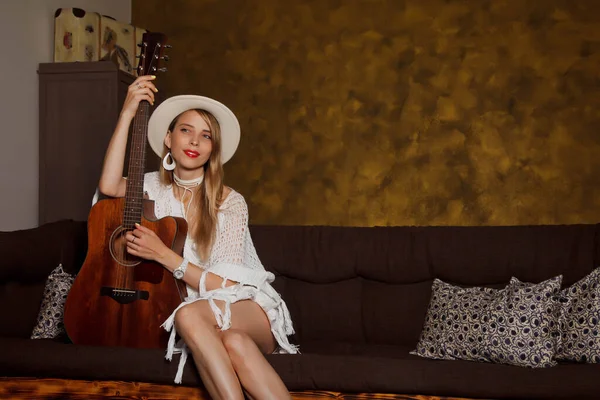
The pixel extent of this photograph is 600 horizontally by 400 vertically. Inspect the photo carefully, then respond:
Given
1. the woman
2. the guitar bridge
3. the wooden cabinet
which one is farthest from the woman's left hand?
the wooden cabinet

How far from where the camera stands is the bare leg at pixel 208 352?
213 cm

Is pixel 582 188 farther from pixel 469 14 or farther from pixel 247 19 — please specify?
pixel 247 19

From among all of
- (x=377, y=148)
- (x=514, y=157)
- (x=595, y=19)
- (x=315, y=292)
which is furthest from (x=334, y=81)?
(x=315, y=292)

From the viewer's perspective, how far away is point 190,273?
2.46 meters

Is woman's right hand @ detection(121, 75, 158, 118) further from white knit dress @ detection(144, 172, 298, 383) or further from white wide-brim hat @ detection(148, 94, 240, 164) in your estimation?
white knit dress @ detection(144, 172, 298, 383)

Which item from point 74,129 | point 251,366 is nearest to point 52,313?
point 251,366

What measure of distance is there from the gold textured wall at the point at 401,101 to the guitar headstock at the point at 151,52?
2.03 meters

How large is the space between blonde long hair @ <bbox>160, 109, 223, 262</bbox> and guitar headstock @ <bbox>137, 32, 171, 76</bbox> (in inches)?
8.2

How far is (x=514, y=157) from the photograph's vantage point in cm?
430

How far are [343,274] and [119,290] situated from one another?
3.04 feet

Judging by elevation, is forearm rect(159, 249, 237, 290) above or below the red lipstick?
below

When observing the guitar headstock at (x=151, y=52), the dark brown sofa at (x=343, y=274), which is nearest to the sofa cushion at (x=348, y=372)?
the dark brown sofa at (x=343, y=274)

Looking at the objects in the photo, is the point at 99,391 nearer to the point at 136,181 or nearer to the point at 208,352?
the point at 208,352

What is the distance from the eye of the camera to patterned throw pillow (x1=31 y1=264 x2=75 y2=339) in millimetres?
2799
